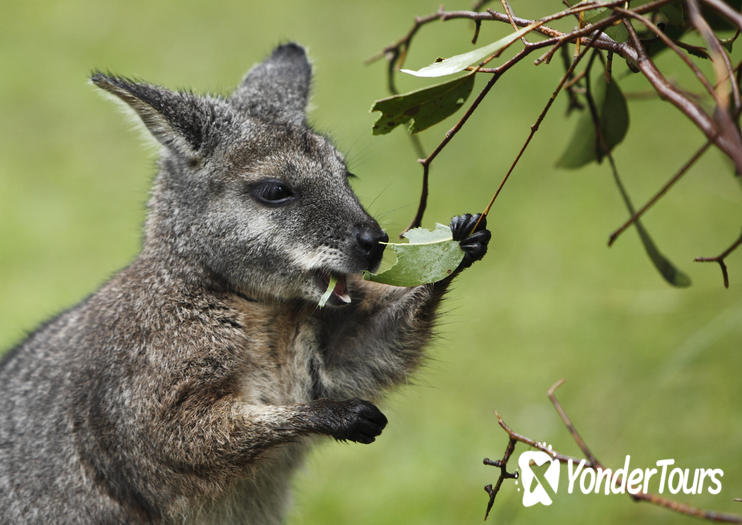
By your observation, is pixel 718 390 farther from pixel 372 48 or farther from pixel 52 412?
pixel 372 48

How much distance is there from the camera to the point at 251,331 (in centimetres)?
288

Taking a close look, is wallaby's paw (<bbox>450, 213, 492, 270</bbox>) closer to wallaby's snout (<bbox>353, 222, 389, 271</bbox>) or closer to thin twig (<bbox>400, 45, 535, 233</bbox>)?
thin twig (<bbox>400, 45, 535, 233</bbox>)

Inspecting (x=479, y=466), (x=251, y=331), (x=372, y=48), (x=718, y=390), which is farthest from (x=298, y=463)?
(x=372, y=48)

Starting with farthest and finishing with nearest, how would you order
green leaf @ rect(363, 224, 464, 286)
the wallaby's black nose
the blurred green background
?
the blurred green background, the wallaby's black nose, green leaf @ rect(363, 224, 464, 286)

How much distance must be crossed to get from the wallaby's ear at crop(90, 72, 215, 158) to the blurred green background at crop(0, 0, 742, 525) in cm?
20

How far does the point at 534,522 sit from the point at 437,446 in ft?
3.56

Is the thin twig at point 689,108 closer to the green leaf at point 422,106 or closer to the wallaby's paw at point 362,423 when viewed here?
the green leaf at point 422,106

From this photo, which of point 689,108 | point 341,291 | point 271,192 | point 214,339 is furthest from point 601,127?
point 214,339

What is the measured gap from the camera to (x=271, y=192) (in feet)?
9.48

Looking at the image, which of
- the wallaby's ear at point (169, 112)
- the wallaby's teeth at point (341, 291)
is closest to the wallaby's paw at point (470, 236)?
the wallaby's teeth at point (341, 291)

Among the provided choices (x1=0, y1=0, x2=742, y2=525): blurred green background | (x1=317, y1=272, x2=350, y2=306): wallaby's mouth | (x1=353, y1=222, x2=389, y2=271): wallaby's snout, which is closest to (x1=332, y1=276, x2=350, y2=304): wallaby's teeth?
(x1=317, y1=272, x2=350, y2=306): wallaby's mouth

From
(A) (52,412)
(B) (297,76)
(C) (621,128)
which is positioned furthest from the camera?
(B) (297,76)

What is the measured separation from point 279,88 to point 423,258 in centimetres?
135

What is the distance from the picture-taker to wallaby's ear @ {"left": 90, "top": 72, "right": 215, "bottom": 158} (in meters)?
2.80
